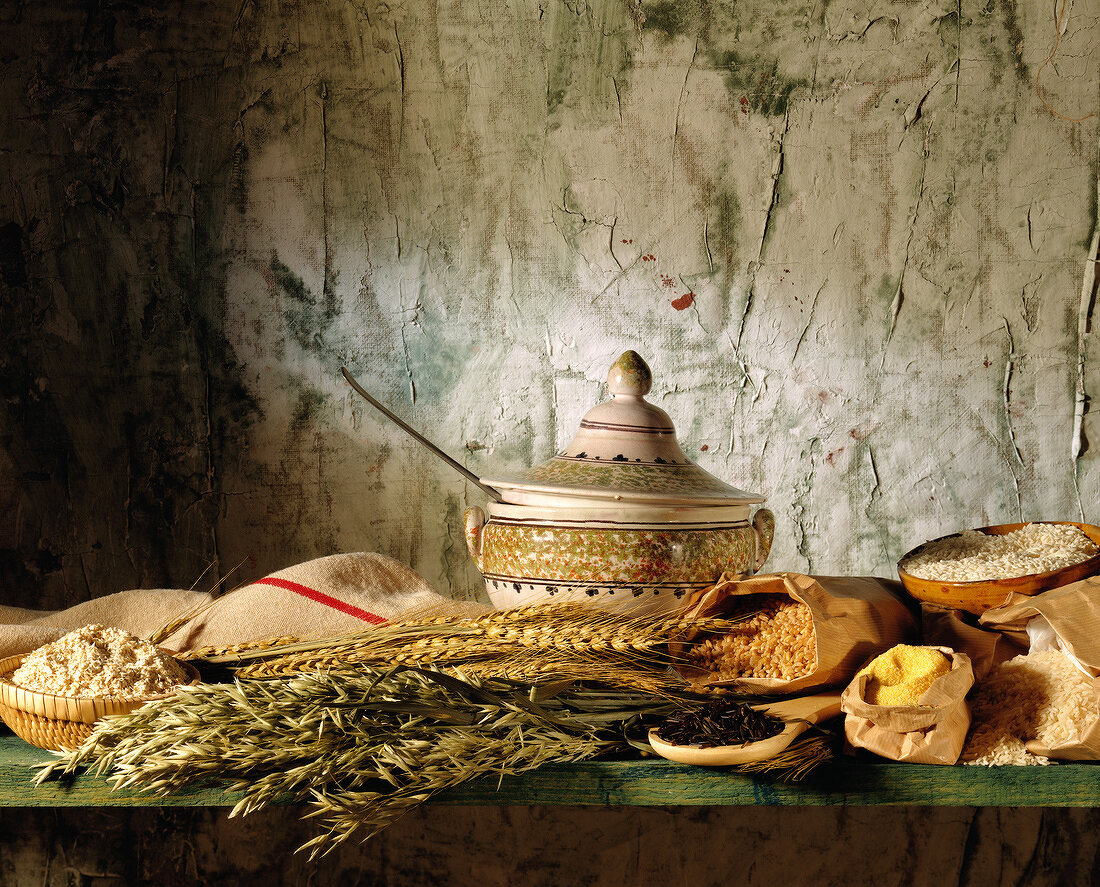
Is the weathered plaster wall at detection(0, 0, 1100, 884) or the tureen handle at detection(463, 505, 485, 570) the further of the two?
the weathered plaster wall at detection(0, 0, 1100, 884)

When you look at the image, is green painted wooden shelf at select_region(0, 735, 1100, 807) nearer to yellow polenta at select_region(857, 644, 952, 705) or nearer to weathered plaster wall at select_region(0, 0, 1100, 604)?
yellow polenta at select_region(857, 644, 952, 705)

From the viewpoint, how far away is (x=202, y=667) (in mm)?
928

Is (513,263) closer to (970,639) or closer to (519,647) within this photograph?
(519,647)

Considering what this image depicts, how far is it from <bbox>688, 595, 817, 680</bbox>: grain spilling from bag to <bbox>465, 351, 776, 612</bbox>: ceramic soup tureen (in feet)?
0.30

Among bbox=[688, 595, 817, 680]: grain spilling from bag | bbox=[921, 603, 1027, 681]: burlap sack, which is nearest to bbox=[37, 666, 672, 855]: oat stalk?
bbox=[688, 595, 817, 680]: grain spilling from bag

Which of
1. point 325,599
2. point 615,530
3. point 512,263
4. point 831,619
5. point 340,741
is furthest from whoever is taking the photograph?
point 512,263

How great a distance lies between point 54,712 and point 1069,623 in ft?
2.98

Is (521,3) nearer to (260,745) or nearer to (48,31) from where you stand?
(48,31)

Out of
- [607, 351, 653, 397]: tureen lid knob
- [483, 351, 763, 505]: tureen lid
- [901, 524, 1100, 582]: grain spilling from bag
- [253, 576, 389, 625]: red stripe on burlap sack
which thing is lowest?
[253, 576, 389, 625]: red stripe on burlap sack

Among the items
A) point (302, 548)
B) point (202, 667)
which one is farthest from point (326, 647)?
point (302, 548)

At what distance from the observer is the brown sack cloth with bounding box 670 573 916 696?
2.76ft

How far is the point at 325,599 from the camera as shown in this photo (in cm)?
109

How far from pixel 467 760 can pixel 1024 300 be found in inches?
55.7

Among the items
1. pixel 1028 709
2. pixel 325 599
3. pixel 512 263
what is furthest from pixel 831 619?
pixel 512 263
